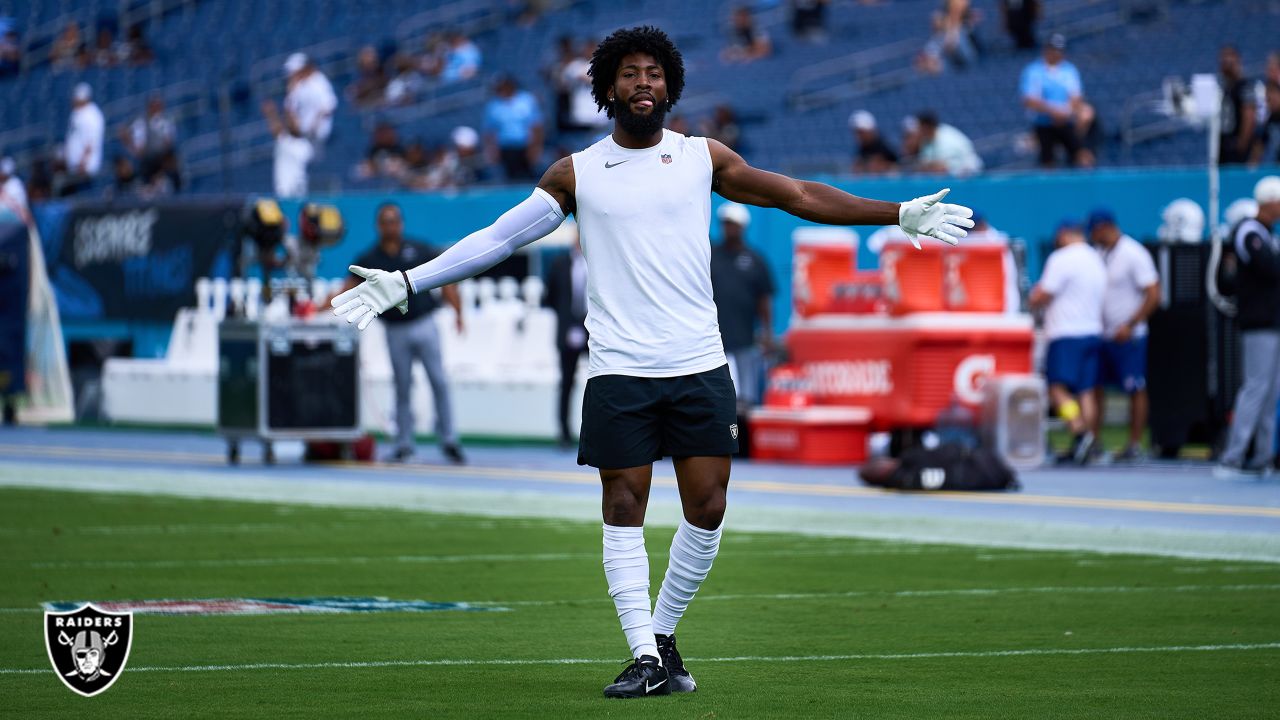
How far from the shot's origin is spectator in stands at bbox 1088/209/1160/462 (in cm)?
1944

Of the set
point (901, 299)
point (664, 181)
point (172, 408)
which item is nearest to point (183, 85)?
point (172, 408)

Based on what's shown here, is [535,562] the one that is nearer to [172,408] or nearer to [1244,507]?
[1244,507]

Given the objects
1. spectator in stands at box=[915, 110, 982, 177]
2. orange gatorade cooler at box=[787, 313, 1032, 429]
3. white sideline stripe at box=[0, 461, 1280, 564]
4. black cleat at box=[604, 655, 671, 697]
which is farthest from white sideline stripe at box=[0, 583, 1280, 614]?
spectator in stands at box=[915, 110, 982, 177]

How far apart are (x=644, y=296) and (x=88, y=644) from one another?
209cm

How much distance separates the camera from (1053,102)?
80.4 feet

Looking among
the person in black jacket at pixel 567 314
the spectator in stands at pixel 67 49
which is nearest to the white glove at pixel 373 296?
the person in black jacket at pixel 567 314

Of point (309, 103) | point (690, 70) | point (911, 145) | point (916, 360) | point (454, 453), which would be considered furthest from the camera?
point (690, 70)

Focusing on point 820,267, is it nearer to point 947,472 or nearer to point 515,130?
point 947,472

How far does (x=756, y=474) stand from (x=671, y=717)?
39.0 feet

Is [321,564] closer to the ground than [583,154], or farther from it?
closer to the ground

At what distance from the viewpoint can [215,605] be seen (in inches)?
380

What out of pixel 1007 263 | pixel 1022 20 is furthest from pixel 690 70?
pixel 1007 263

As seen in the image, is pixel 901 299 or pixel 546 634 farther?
pixel 901 299

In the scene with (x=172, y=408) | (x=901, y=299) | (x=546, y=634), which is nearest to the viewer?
(x=546, y=634)
